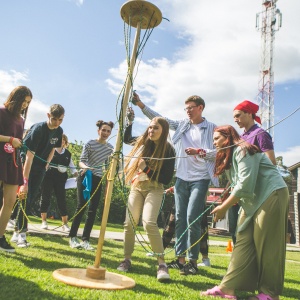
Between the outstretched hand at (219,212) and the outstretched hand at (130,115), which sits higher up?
the outstretched hand at (130,115)

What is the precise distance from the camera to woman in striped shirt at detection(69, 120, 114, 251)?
4.88 m

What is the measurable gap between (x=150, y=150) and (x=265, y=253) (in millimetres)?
1644

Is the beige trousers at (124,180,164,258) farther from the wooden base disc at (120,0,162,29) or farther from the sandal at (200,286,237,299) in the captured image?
the wooden base disc at (120,0,162,29)

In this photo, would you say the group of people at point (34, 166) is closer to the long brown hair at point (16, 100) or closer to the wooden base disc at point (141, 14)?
the long brown hair at point (16, 100)

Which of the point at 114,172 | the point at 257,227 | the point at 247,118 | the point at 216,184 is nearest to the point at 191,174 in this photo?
the point at 216,184

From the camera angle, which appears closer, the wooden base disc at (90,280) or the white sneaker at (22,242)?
the wooden base disc at (90,280)

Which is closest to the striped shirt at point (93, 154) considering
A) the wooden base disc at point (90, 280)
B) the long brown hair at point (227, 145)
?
the wooden base disc at point (90, 280)

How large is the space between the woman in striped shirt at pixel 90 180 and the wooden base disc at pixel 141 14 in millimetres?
2087

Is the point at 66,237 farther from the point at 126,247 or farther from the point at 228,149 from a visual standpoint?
the point at 228,149

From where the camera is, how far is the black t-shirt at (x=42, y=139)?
14.6 feet

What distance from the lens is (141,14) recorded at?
10.7ft

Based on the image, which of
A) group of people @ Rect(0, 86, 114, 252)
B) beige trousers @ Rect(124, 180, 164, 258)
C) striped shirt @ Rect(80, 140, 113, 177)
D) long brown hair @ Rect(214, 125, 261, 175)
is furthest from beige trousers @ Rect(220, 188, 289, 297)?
striped shirt @ Rect(80, 140, 113, 177)

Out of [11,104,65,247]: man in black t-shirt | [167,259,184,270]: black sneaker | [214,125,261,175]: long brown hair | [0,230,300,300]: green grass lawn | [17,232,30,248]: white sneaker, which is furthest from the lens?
[11,104,65,247]: man in black t-shirt

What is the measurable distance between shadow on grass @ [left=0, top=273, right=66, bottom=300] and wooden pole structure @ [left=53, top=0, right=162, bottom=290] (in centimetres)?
30
